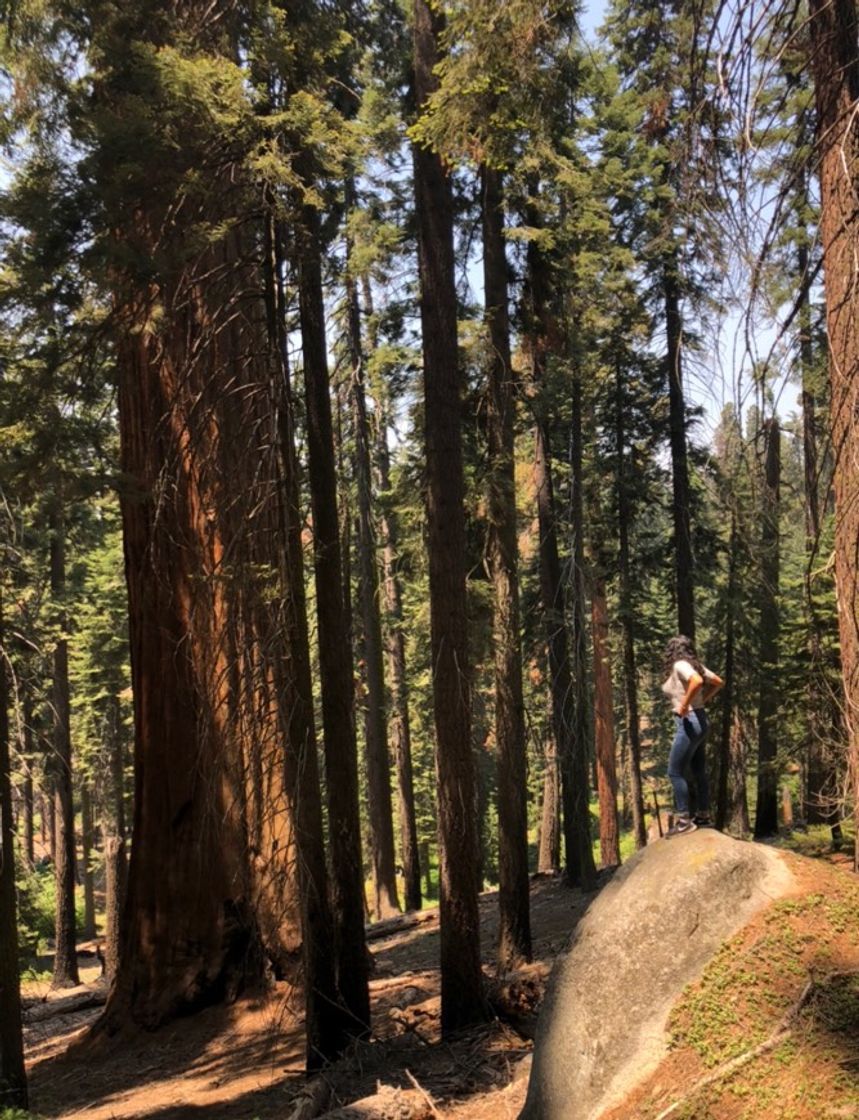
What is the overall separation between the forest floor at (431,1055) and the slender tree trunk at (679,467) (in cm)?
615

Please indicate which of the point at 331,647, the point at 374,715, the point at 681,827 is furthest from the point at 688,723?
the point at 374,715

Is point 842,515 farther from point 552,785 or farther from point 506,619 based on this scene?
point 552,785

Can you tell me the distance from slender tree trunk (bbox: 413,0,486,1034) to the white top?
10.8 feet

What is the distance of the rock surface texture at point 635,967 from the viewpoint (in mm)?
4551

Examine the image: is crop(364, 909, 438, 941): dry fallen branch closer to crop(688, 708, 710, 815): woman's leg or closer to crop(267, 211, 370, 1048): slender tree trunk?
crop(267, 211, 370, 1048): slender tree trunk

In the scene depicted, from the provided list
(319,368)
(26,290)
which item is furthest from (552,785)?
(26,290)

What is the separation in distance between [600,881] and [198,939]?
889cm

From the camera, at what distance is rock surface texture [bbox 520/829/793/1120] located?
4.55 meters

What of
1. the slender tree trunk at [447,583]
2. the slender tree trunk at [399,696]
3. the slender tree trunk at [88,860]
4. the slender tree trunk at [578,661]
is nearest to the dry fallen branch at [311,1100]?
the slender tree trunk at [447,583]

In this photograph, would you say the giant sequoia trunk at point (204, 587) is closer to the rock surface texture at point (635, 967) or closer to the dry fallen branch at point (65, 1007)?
the rock surface texture at point (635, 967)

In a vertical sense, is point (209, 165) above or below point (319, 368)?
above

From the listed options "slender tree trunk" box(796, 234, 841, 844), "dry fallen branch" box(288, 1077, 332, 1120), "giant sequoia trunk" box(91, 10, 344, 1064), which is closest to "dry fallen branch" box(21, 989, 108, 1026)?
"giant sequoia trunk" box(91, 10, 344, 1064)

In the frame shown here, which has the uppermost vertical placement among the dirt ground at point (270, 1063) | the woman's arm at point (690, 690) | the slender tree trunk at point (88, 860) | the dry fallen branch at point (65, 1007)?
the woman's arm at point (690, 690)

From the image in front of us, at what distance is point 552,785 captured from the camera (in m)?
20.7
